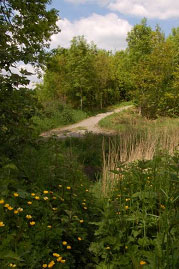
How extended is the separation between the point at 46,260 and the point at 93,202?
1.48 meters

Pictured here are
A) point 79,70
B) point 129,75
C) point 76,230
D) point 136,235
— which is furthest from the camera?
point 129,75

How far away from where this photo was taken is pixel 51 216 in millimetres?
2723

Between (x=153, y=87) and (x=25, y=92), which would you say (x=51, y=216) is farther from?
(x=153, y=87)

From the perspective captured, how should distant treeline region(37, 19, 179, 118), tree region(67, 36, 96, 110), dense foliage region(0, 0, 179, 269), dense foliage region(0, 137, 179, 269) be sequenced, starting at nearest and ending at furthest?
dense foliage region(0, 137, 179, 269), dense foliage region(0, 0, 179, 269), distant treeline region(37, 19, 179, 118), tree region(67, 36, 96, 110)

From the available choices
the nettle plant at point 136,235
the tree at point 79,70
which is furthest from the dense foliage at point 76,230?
the tree at point 79,70

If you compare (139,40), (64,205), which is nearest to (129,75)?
(139,40)

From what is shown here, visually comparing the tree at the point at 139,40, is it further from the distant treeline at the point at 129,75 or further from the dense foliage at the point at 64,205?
the dense foliage at the point at 64,205

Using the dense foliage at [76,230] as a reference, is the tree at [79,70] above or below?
above

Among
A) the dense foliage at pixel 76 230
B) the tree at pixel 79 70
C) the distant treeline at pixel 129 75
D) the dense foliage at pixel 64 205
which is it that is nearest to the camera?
the dense foliage at pixel 76 230

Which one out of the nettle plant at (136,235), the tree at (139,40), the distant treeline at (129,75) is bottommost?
the nettle plant at (136,235)

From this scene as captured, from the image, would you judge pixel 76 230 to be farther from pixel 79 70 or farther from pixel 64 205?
pixel 79 70

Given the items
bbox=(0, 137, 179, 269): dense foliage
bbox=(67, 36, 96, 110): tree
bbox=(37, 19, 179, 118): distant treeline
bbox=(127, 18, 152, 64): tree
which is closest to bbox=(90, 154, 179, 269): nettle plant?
bbox=(0, 137, 179, 269): dense foliage

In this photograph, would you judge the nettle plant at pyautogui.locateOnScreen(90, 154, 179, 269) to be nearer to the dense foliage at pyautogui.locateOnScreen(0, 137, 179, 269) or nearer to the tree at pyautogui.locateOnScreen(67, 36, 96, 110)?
the dense foliage at pyautogui.locateOnScreen(0, 137, 179, 269)

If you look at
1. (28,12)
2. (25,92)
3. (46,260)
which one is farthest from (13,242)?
(28,12)
